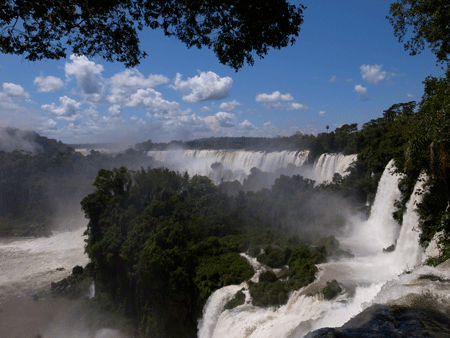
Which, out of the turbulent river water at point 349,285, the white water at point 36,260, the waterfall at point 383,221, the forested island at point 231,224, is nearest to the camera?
the turbulent river water at point 349,285

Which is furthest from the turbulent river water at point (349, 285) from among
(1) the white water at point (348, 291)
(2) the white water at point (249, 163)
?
(2) the white water at point (249, 163)

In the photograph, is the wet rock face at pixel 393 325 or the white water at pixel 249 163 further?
the white water at pixel 249 163

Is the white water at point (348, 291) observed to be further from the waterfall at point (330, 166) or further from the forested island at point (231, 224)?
the waterfall at point (330, 166)

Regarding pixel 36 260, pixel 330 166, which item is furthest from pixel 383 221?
pixel 36 260

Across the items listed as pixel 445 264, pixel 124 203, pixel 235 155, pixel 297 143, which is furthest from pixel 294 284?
pixel 297 143

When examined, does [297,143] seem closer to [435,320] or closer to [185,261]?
[185,261]
